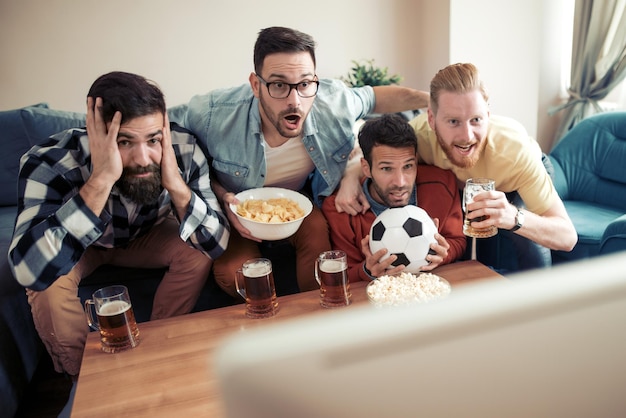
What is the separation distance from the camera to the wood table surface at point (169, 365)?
1.09 meters

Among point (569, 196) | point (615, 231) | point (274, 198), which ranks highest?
point (274, 198)

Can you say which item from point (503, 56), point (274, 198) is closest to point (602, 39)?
point (503, 56)

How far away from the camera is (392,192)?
179 cm

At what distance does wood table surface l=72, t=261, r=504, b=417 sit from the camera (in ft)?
3.58

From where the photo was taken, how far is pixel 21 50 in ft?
10.2

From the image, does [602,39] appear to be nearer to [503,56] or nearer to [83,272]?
[503,56]

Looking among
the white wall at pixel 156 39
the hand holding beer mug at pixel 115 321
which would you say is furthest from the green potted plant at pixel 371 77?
the hand holding beer mug at pixel 115 321

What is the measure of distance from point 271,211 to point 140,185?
0.45 meters

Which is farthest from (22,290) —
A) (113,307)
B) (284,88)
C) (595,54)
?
(595,54)

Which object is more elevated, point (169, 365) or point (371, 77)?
point (371, 77)

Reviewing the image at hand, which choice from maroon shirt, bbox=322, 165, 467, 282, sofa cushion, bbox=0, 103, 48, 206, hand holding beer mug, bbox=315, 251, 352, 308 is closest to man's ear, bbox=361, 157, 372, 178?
maroon shirt, bbox=322, 165, 467, 282

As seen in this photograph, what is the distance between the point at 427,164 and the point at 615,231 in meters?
0.73

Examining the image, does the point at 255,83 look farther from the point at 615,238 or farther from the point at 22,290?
the point at 615,238

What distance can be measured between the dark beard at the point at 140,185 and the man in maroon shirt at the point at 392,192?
2.16 feet
